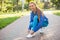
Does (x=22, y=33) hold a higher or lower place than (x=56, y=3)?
higher

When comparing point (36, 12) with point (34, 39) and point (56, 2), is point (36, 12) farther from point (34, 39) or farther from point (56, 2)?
point (56, 2)

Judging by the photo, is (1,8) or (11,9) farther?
(11,9)

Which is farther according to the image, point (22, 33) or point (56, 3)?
point (56, 3)

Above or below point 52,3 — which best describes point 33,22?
above

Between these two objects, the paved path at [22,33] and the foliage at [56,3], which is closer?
the paved path at [22,33]

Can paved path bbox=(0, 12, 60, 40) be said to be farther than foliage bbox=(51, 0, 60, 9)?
No

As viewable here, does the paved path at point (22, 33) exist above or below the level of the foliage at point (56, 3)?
above

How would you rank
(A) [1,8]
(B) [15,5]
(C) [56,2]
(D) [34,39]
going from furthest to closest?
(C) [56,2] < (B) [15,5] < (A) [1,8] < (D) [34,39]

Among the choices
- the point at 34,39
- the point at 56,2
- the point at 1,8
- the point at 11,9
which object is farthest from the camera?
the point at 56,2

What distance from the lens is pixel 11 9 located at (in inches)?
1238

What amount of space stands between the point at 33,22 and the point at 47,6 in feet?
122

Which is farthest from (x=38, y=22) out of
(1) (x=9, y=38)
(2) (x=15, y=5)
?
(2) (x=15, y=5)

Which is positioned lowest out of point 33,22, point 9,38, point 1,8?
point 1,8

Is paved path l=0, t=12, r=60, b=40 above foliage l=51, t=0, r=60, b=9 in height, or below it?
above
